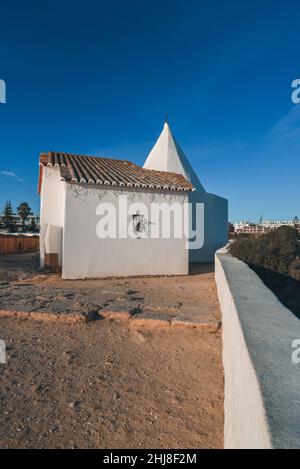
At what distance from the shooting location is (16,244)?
23.2 m

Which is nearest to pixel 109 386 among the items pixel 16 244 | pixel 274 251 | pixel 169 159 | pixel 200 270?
pixel 274 251

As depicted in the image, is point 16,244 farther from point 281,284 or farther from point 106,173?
point 281,284

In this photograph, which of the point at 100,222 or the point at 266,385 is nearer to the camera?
the point at 266,385

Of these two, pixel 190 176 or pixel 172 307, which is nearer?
pixel 172 307

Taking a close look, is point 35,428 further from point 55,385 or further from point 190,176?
point 190,176

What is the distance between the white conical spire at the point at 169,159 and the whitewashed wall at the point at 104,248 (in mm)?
5858

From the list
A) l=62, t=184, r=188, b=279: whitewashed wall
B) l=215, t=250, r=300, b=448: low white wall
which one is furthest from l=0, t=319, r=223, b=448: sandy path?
l=62, t=184, r=188, b=279: whitewashed wall

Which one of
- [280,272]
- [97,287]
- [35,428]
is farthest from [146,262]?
[35,428]

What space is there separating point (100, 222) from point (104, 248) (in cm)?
92

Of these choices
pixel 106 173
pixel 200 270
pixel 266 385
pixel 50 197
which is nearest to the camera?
pixel 266 385

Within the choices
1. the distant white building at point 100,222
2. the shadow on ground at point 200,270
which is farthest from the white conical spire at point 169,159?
the shadow on ground at point 200,270

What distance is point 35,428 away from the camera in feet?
7.22

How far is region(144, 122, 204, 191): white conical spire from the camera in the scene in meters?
15.8
